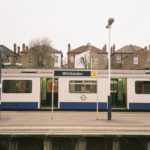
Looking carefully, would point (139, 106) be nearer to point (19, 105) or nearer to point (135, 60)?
point (19, 105)

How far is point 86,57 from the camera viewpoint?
75.4 meters

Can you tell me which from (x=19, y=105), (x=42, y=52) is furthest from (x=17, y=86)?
(x=42, y=52)

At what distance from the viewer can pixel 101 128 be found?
46.6ft

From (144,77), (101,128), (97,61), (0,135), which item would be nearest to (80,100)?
(144,77)

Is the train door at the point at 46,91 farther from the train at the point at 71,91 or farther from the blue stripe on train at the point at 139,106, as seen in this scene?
the blue stripe on train at the point at 139,106

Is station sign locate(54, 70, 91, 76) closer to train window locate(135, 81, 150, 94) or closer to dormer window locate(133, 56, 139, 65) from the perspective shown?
train window locate(135, 81, 150, 94)

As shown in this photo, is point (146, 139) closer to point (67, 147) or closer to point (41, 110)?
point (67, 147)

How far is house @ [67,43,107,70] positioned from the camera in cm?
7531

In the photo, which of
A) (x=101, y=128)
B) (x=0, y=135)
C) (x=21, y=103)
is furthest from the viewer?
(x=21, y=103)

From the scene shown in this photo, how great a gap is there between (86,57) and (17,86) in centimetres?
5094

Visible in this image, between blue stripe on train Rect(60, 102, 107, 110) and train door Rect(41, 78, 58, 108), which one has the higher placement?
train door Rect(41, 78, 58, 108)

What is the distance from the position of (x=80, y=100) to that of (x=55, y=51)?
187 ft

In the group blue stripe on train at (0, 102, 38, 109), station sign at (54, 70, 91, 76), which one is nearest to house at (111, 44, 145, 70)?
blue stripe on train at (0, 102, 38, 109)

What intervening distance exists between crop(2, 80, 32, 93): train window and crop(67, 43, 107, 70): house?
47.9m
